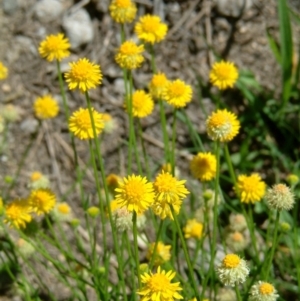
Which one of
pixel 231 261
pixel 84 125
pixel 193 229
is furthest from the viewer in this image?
pixel 193 229

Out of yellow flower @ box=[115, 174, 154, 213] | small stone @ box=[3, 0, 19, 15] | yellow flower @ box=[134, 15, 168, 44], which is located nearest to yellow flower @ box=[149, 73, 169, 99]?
yellow flower @ box=[134, 15, 168, 44]

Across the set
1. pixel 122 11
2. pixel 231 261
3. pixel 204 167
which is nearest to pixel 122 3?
pixel 122 11

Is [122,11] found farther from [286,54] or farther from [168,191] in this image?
[286,54]

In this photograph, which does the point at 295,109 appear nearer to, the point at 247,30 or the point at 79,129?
the point at 247,30

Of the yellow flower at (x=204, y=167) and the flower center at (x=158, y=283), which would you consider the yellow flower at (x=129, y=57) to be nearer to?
the yellow flower at (x=204, y=167)

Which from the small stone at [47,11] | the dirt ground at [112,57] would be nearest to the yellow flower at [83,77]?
the dirt ground at [112,57]

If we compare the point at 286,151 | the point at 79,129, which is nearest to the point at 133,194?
the point at 79,129
